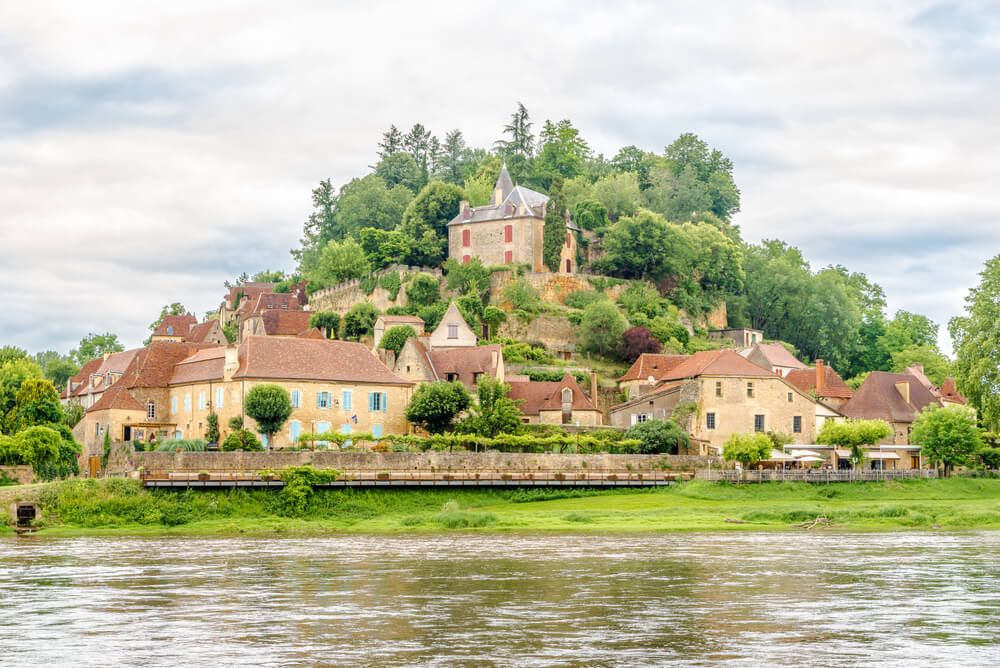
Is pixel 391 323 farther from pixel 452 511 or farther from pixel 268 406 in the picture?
pixel 452 511

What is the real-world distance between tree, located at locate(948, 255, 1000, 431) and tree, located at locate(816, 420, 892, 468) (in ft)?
23.0

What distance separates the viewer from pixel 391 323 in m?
99.6

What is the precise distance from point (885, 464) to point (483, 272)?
40.6 m

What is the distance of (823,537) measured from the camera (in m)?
51.0

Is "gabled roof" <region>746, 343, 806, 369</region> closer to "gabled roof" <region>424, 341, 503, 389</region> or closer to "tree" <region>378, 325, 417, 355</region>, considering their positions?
"gabled roof" <region>424, 341, 503, 389</region>

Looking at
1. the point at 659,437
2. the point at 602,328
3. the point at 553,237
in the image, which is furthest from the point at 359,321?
→ the point at 659,437

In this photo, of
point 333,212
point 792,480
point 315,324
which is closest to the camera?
point 792,480

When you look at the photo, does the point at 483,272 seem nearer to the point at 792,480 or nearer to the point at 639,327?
the point at 639,327

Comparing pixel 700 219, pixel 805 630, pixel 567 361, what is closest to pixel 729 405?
pixel 567 361

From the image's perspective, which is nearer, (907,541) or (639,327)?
(907,541)

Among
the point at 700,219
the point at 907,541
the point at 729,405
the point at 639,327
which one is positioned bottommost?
the point at 907,541

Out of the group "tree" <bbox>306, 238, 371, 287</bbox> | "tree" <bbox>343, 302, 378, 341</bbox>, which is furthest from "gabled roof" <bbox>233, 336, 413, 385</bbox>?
"tree" <bbox>306, 238, 371, 287</bbox>

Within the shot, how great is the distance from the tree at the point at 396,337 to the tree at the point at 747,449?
97.7 feet

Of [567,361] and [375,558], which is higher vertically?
[567,361]
